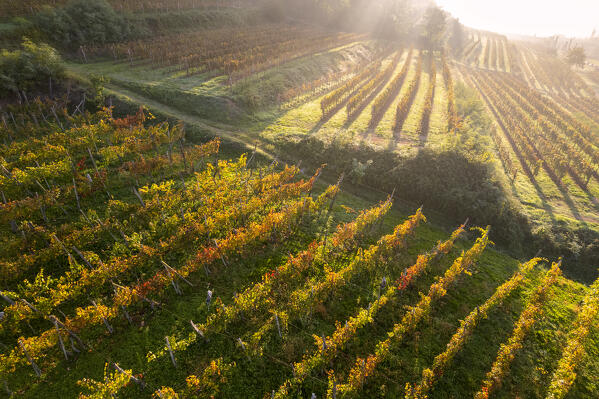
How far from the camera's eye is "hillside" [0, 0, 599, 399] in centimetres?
1186

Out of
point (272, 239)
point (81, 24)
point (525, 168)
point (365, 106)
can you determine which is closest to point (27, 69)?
point (81, 24)

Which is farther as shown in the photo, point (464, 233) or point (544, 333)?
point (464, 233)

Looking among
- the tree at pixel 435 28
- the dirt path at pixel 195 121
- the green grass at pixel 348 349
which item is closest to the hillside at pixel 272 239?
the green grass at pixel 348 349

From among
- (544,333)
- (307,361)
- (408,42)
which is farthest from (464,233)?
(408,42)

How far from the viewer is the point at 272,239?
1811 centimetres

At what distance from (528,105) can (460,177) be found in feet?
129

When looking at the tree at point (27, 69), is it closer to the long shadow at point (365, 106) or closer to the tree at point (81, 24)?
A: the tree at point (81, 24)

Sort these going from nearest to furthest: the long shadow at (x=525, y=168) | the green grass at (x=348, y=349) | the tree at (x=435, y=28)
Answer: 1. the green grass at (x=348, y=349)
2. the long shadow at (x=525, y=168)
3. the tree at (x=435, y=28)

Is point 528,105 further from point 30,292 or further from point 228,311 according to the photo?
point 30,292

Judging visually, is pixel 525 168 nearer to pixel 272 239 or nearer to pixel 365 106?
pixel 365 106

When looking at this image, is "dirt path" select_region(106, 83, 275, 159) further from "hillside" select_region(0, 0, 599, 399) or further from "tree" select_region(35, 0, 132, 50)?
"tree" select_region(35, 0, 132, 50)

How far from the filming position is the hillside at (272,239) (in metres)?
11.9

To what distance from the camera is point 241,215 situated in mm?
18656

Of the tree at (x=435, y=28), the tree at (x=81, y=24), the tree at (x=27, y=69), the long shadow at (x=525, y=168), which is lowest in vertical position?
the long shadow at (x=525, y=168)
